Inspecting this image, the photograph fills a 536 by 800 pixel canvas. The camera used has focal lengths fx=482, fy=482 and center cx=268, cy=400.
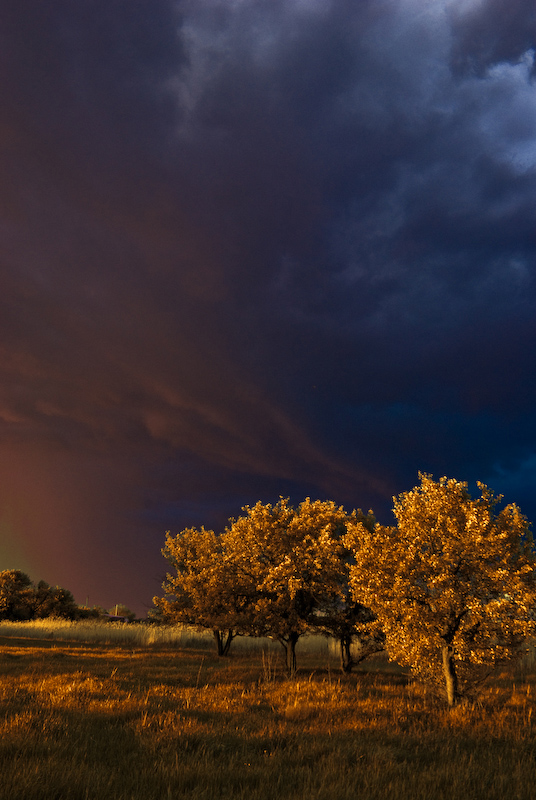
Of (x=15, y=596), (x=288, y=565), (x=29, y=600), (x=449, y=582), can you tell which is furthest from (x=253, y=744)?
(x=29, y=600)

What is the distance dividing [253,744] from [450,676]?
Result: 838 centimetres

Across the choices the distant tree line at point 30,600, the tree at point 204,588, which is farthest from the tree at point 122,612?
the tree at point 204,588

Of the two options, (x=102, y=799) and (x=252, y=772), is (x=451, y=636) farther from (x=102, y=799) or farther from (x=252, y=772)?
(x=102, y=799)

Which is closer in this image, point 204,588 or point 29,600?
point 204,588

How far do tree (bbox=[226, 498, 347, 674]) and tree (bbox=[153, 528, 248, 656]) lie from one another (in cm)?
88

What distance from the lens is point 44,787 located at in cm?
680

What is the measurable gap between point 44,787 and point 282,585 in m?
17.0

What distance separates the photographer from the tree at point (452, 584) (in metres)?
14.4

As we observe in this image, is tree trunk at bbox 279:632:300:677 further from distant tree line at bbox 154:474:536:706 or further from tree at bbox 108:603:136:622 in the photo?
tree at bbox 108:603:136:622

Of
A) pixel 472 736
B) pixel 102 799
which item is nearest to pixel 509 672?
pixel 472 736

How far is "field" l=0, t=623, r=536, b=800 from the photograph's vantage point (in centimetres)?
732

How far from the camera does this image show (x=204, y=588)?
31.0 meters

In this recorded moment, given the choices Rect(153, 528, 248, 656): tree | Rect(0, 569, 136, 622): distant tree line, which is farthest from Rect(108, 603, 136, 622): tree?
Rect(153, 528, 248, 656): tree

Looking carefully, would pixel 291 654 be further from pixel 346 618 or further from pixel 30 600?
pixel 30 600
